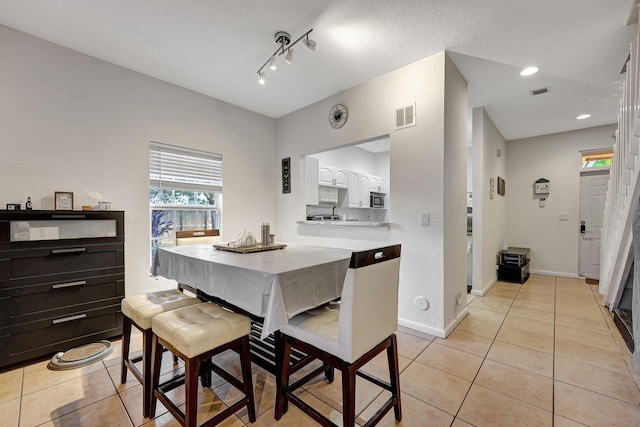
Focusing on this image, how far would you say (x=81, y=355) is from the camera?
7.47 feet

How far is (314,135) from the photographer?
3904mm

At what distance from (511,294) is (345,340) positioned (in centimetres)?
392

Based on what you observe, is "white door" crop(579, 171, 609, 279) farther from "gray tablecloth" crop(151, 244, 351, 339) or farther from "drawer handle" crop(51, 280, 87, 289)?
"drawer handle" crop(51, 280, 87, 289)

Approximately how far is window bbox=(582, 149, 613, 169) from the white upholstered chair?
5.77 meters

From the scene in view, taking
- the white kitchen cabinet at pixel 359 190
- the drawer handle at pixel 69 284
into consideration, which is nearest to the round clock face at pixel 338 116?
the white kitchen cabinet at pixel 359 190

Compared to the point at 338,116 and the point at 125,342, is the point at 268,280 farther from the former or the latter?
the point at 338,116

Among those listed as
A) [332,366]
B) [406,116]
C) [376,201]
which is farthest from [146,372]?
[376,201]

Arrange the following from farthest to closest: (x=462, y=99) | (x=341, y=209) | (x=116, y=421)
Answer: (x=341, y=209) < (x=462, y=99) < (x=116, y=421)

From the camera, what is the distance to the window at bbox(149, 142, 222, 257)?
10.6 feet

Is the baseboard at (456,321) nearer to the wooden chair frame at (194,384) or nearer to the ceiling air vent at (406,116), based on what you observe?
the wooden chair frame at (194,384)

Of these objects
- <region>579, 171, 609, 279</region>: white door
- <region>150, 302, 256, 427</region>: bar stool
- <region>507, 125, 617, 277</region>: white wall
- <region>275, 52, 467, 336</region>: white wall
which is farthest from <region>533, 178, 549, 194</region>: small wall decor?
<region>150, 302, 256, 427</region>: bar stool

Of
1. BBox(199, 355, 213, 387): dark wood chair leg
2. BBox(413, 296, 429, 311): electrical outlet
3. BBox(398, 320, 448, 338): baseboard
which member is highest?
BBox(413, 296, 429, 311): electrical outlet

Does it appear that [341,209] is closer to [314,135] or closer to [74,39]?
[314,135]

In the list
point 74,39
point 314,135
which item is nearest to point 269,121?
point 314,135
